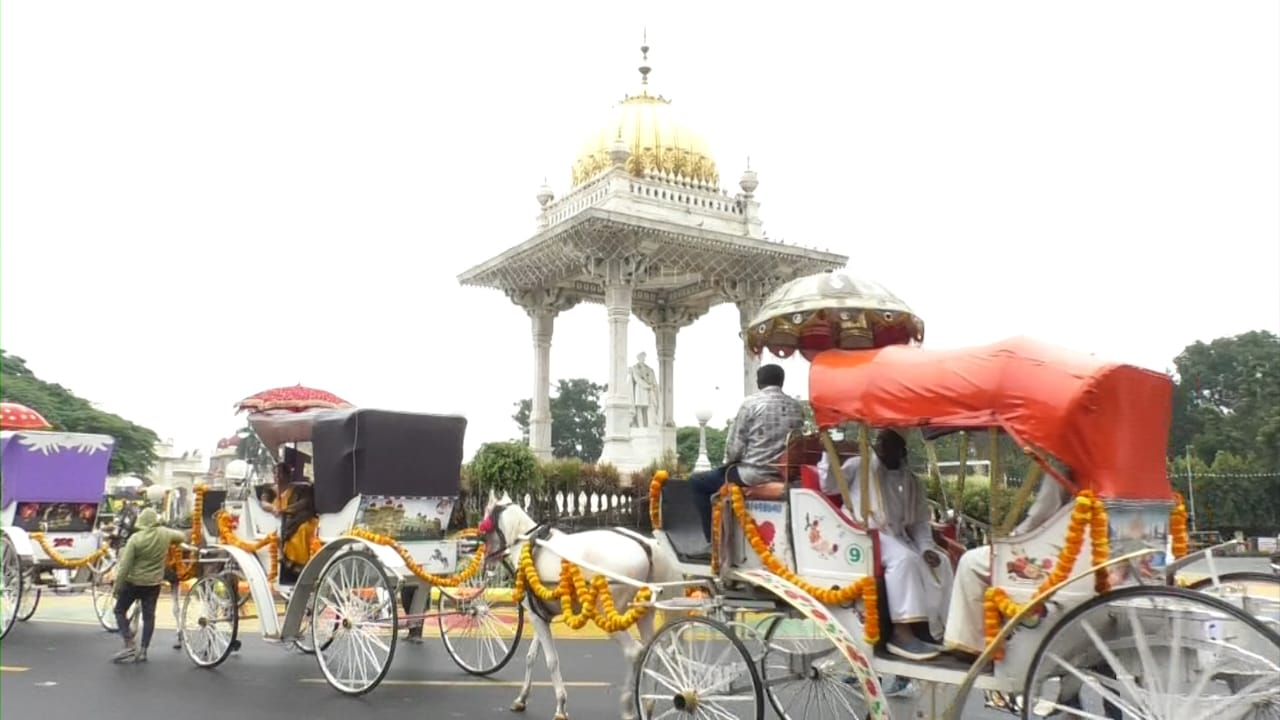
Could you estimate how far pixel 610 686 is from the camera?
9.15 m

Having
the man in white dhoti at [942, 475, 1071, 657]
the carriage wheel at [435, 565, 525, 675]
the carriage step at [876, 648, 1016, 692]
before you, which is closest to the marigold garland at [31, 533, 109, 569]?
the carriage wheel at [435, 565, 525, 675]

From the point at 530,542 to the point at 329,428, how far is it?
254cm

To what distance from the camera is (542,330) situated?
29109 millimetres

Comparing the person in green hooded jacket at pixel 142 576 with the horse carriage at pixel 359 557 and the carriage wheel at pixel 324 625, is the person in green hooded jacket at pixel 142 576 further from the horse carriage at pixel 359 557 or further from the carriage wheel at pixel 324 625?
the carriage wheel at pixel 324 625

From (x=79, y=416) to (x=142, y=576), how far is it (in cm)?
3879

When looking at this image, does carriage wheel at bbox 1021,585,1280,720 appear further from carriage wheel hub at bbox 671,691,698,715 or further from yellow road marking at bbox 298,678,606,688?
yellow road marking at bbox 298,678,606,688

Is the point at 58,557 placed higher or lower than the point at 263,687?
higher

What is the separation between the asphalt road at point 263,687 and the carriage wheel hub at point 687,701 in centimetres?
191

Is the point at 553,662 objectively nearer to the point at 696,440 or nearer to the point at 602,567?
the point at 602,567

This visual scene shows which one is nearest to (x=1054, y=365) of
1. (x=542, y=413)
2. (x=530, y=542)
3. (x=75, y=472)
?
(x=530, y=542)

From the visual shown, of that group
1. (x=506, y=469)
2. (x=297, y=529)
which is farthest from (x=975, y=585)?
(x=506, y=469)

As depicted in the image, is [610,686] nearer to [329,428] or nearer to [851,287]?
[329,428]

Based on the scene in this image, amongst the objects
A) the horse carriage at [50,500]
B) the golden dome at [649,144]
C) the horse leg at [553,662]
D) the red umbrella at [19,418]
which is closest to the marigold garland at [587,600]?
the horse leg at [553,662]

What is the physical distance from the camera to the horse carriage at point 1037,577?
455 cm
